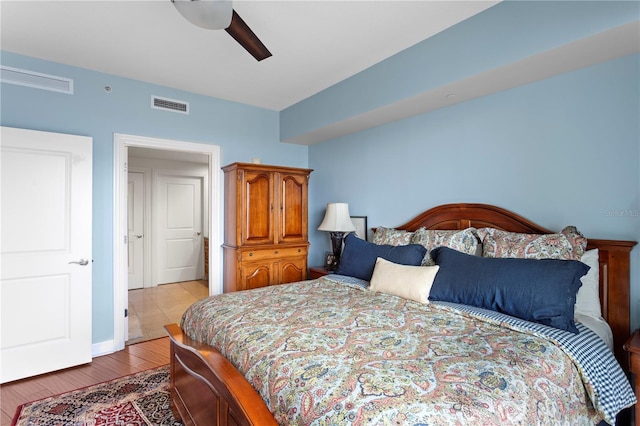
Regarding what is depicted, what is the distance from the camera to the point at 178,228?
616cm

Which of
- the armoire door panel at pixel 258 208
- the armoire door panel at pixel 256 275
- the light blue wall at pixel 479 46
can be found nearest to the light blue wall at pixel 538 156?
the light blue wall at pixel 479 46

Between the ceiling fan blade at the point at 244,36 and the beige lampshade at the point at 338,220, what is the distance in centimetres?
189

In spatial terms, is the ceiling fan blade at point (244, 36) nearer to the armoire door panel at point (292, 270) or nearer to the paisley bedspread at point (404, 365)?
the paisley bedspread at point (404, 365)

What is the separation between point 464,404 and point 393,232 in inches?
77.7

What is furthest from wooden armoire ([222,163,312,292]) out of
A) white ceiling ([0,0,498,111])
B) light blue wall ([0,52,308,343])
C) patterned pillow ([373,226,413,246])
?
patterned pillow ([373,226,413,246])

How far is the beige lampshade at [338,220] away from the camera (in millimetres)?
3500

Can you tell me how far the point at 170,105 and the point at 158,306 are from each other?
2803 millimetres

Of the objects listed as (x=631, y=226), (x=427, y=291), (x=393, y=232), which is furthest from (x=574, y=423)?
(x=393, y=232)

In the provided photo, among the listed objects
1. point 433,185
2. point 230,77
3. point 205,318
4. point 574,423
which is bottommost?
point 574,423

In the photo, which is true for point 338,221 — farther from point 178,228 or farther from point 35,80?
point 178,228

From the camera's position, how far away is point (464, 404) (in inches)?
38.0

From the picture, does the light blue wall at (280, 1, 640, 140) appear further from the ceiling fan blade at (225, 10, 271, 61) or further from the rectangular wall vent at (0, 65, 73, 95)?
the rectangular wall vent at (0, 65, 73, 95)

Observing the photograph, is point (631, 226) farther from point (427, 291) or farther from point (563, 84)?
point (427, 291)

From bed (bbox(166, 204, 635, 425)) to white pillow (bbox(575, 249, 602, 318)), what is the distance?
0.11 m
